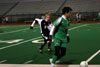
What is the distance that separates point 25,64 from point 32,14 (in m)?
38.5

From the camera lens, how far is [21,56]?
10703 millimetres

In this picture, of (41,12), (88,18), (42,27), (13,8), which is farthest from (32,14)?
(42,27)

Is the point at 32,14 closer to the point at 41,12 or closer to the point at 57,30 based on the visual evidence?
the point at 41,12

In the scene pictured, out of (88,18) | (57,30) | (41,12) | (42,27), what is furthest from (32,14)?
(57,30)

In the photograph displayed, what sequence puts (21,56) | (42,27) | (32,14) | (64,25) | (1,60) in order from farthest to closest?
(32,14) < (42,27) < (21,56) < (1,60) < (64,25)

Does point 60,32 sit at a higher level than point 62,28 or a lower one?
lower

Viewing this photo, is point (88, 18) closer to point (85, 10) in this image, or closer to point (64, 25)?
point (85, 10)

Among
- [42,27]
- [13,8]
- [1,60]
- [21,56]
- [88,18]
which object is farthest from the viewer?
[13,8]

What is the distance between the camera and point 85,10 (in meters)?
45.2

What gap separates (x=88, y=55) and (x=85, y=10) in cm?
3555

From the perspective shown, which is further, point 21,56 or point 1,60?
point 21,56

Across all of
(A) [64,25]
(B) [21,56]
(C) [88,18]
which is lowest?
(C) [88,18]

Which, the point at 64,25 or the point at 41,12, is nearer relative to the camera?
the point at 64,25

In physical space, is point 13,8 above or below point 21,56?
below
